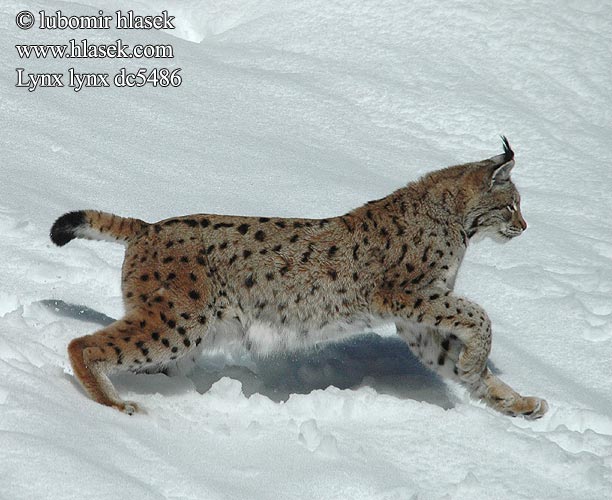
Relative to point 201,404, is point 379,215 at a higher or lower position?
higher

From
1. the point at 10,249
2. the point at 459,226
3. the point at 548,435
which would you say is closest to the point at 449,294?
the point at 459,226

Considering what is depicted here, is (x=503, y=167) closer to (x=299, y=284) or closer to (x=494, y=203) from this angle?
(x=494, y=203)

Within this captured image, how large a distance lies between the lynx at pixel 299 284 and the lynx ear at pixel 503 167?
0.01 metres

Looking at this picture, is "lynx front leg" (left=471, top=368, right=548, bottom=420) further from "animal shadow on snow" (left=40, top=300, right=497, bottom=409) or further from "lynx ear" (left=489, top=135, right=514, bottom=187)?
"lynx ear" (left=489, top=135, right=514, bottom=187)

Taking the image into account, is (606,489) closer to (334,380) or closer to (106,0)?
(334,380)

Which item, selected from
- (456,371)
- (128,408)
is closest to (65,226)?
(128,408)

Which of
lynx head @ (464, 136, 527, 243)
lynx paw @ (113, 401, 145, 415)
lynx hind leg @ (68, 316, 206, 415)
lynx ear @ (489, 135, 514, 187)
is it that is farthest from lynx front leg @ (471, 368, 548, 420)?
lynx paw @ (113, 401, 145, 415)

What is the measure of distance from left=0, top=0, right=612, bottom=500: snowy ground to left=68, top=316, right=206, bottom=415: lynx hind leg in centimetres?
11

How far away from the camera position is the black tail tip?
18.9ft

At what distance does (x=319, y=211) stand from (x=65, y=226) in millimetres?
2653

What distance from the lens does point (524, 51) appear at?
11570 millimetres

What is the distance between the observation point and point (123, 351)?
5375 millimetres

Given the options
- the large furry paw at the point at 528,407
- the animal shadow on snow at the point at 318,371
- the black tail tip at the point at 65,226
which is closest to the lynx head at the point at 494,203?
the animal shadow on snow at the point at 318,371

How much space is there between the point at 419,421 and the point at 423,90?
225 inches
